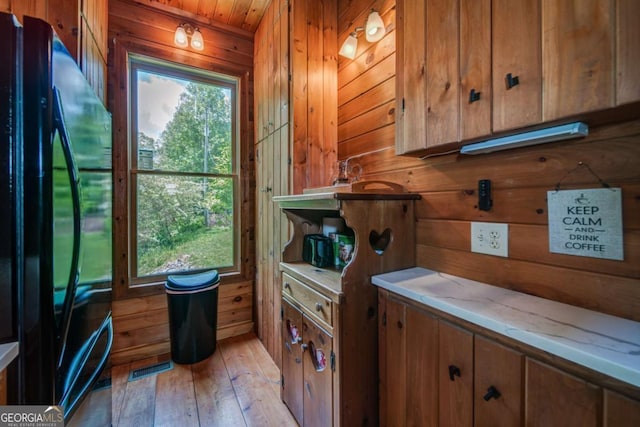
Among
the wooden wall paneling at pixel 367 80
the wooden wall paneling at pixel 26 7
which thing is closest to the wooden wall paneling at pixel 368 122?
the wooden wall paneling at pixel 367 80

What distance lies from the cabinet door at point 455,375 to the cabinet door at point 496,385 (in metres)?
0.02

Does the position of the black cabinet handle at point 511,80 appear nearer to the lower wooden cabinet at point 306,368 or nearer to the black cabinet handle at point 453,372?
the black cabinet handle at point 453,372

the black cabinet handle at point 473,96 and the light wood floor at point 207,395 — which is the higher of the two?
the black cabinet handle at point 473,96

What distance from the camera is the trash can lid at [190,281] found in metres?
1.99

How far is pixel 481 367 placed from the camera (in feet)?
2.47

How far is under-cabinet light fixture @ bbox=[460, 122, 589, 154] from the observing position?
72cm

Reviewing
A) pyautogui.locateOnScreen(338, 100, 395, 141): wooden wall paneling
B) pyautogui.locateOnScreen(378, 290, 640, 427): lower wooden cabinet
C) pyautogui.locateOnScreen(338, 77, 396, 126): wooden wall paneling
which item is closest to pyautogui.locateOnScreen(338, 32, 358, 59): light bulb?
pyautogui.locateOnScreen(338, 77, 396, 126): wooden wall paneling

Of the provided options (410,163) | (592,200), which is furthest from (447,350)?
(410,163)

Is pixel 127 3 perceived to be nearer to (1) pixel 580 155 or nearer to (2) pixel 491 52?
(2) pixel 491 52

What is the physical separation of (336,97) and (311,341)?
1.64 meters

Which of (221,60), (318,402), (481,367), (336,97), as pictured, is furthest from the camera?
(221,60)

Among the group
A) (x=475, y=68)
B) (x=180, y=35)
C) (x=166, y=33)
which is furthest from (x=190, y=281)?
(x=475, y=68)

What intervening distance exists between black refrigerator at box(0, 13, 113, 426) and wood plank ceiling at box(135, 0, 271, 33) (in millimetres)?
1785

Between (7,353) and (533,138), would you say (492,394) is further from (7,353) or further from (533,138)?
(7,353)
